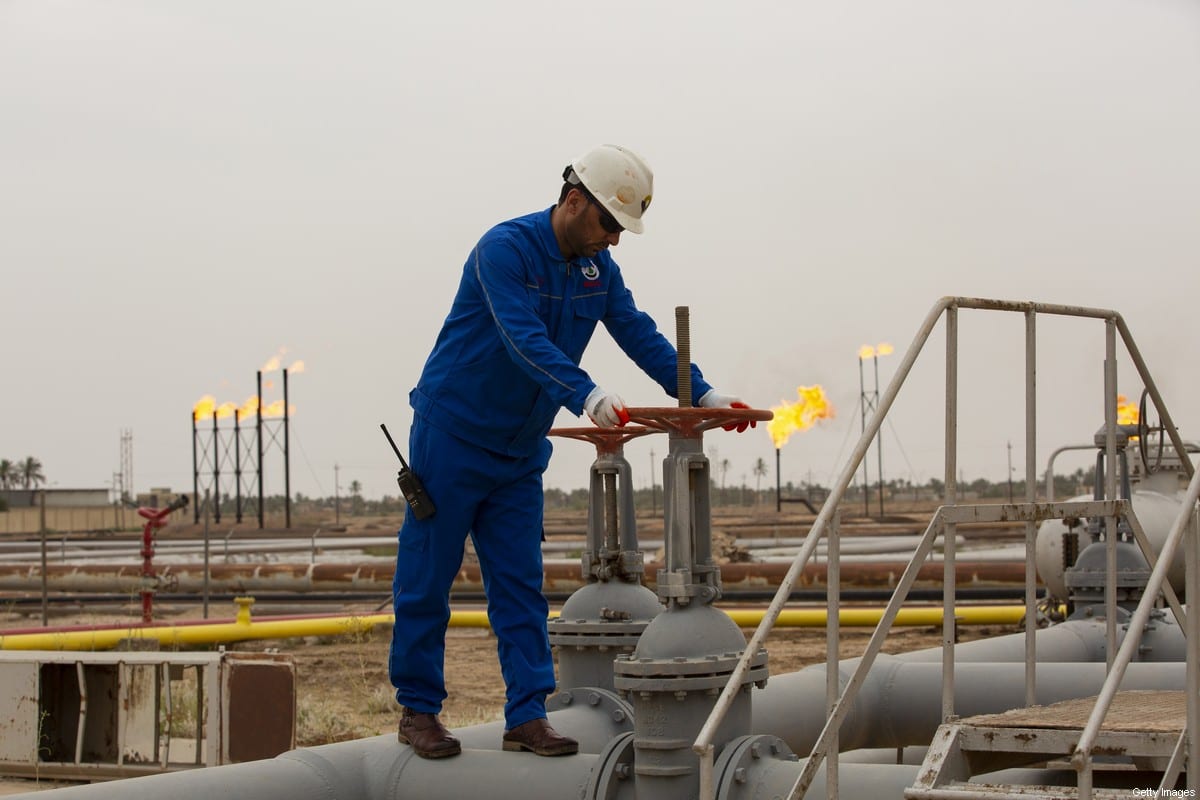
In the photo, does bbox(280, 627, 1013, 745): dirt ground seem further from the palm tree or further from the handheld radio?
the palm tree

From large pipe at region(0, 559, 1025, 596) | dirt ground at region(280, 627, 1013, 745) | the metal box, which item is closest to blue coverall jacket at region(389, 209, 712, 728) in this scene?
the metal box

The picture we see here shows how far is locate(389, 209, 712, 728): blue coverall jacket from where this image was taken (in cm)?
460

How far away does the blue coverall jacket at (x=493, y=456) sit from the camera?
4.60 m

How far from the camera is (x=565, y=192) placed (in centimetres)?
465

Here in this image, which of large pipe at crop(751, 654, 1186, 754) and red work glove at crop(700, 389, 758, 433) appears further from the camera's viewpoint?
large pipe at crop(751, 654, 1186, 754)

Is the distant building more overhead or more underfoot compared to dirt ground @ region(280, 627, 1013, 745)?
more overhead

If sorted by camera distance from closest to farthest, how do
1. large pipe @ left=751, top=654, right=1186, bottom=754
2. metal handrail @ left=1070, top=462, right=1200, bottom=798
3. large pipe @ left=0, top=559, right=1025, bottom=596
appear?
1. metal handrail @ left=1070, top=462, right=1200, bottom=798
2. large pipe @ left=751, top=654, right=1186, bottom=754
3. large pipe @ left=0, top=559, right=1025, bottom=596

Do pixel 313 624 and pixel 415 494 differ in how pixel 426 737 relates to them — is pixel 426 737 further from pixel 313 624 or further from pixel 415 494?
pixel 313 624

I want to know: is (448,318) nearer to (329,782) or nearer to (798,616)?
(329,782)

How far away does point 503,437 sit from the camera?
15.2 feet

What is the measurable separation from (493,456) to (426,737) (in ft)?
2.73

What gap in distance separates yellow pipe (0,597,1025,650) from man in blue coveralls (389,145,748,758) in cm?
770

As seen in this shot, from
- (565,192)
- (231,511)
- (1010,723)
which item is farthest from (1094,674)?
(231,511)

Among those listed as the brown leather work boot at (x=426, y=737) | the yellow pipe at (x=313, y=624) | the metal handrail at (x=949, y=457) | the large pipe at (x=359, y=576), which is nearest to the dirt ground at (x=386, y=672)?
the yellow pipe at (x=313, y=624)
